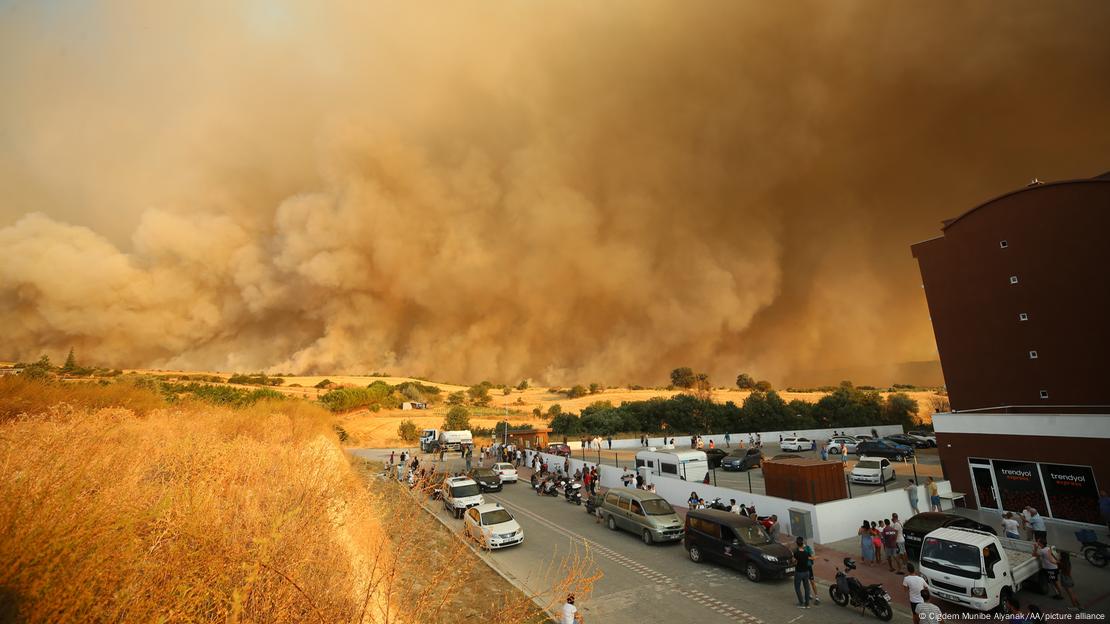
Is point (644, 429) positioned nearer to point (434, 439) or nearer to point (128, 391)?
point (434, 439)

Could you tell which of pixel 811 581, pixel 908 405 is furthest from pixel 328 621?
pixel 908 405

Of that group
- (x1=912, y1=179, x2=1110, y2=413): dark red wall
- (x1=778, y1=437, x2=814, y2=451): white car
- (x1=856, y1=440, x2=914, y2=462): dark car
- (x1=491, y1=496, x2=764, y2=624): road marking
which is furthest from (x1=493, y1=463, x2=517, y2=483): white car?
(x1=856, y1=440, x2=914, y2=462): dark car

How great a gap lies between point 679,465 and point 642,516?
6667 millimetres

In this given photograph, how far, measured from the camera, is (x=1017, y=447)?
14344 mm

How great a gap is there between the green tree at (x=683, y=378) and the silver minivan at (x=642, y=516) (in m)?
66.8

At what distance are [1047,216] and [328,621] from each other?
23.3 m

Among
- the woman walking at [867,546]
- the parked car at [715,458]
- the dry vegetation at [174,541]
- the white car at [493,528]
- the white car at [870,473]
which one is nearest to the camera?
the dry vegetation at [174,541]

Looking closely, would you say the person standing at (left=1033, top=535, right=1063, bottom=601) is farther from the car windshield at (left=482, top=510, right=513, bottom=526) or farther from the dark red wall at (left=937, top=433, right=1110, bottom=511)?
the car windshield at (left=482, top=510, right=513, bottom=526)

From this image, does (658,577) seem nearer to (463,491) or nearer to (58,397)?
(463,491)

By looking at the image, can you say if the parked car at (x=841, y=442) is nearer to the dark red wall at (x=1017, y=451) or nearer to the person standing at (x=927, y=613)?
the dark red wall at (x=1017, y=451)

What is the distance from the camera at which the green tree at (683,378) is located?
261ft

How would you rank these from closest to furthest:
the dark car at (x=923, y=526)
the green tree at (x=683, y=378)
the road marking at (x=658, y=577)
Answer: the road marking at (x=658, y=577), the dark car at (x=923, y=526), the green tree at (x=683, y=378)

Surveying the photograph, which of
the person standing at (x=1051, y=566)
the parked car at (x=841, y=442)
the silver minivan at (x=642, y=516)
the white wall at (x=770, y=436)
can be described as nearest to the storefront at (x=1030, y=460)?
the person standing at (x=1051, y=566)

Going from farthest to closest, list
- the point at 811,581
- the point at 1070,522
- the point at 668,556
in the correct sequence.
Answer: the point at 1070,522
the point at 668,556
the point at 811,581
